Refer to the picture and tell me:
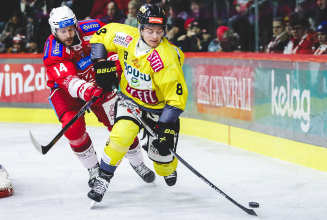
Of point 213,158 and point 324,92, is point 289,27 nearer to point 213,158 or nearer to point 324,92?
point 324,92

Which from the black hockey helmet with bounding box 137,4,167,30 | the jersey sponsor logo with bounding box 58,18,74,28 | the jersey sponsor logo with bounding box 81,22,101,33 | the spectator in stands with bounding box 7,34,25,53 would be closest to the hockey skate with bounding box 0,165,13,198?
the jersey sponsor logo with bounding box 58,18,74,28

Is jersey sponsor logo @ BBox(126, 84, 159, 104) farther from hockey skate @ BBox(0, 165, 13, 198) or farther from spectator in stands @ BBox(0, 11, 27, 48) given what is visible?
spectator in stands @ BBox(0, 11, 27, 48)

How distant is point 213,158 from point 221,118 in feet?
3.38

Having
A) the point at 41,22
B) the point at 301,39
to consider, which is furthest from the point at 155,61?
the point at 41,22

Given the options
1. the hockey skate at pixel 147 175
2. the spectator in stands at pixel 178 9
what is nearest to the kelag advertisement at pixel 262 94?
the spectator in stands at pixel 178 9

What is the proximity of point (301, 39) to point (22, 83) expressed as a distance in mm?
4755

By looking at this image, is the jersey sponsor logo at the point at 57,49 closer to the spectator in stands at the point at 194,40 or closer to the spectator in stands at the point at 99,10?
the spectator in stands at the point at 194,40

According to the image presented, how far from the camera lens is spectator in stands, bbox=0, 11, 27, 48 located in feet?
27.1

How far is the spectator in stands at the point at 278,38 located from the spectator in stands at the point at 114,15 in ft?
9.77

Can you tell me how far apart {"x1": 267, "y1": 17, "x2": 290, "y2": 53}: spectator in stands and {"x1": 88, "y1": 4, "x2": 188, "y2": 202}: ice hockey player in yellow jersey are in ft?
6.71

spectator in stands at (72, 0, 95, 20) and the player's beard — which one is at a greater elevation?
spectator in stands at (72, 0, 95, 20)

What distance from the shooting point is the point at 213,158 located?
514cm

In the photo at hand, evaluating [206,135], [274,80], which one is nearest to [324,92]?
[274,80]

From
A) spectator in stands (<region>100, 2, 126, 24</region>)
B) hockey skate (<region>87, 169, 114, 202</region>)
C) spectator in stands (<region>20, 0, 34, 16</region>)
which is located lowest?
hockey skate (<region>87, 169, 114, 202</region>)
